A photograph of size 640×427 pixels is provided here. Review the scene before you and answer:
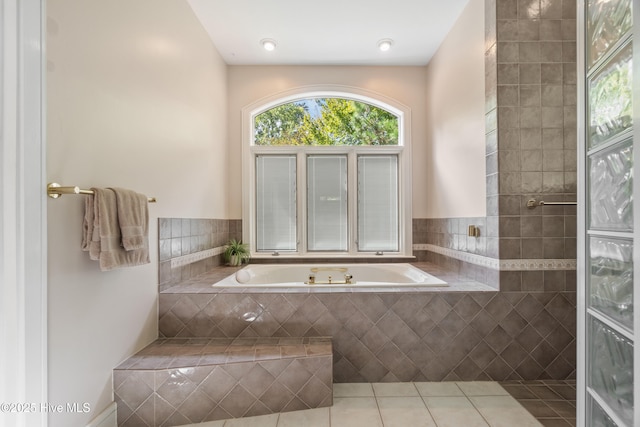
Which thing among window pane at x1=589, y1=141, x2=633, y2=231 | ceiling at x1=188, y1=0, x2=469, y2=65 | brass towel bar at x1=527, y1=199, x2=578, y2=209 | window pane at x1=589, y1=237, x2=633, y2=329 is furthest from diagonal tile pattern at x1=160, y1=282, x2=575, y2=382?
ceiling at x1=188, y1=0, x2=469, y2=65

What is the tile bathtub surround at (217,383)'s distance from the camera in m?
1.65

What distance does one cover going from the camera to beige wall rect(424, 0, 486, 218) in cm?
239

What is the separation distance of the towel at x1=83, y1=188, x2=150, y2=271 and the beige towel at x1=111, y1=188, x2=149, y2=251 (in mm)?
25

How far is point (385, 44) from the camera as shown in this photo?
3090 millimetres

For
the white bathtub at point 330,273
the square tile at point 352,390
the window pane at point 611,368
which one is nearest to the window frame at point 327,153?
the white bathtub at point 330,273

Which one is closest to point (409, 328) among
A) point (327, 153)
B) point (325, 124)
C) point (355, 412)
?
point (355, 412)

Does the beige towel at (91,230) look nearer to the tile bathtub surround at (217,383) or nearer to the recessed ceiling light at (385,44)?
the tile bathtub surround at (217,383)

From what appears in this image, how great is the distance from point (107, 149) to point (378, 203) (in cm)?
269

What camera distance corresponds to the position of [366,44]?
10.2 ft

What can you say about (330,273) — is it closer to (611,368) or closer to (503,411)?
(503,411)

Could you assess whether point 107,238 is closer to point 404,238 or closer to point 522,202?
Answer: point 522,202

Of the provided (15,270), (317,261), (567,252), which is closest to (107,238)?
(15,270)

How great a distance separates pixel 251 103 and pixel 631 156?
3.27 m

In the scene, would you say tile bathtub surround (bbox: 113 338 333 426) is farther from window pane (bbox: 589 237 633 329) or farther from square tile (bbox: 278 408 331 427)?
window pane (bbox: 589 237 633 329)
